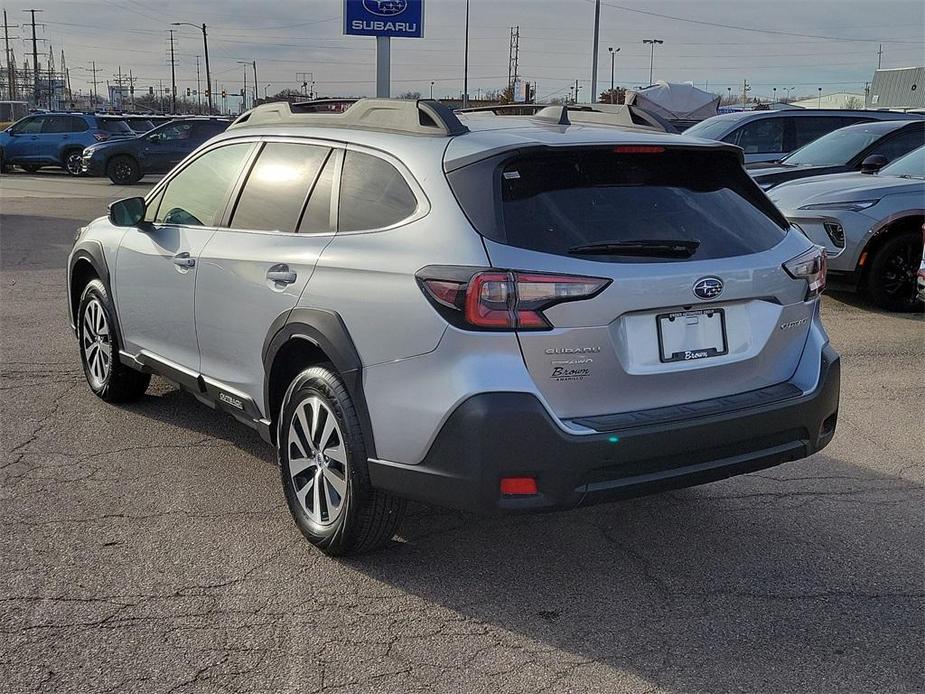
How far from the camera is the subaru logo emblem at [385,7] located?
24.2 metres

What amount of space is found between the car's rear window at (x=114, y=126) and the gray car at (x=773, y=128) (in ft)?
66.5

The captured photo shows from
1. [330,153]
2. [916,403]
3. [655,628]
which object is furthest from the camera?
[916,403]

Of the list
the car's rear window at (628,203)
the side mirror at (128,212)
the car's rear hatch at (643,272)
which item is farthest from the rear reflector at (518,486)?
the side mirror at (128,212)

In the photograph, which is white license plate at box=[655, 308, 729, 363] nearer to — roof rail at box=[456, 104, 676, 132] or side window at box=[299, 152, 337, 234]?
roof rail at box=[456, 104, 676, 132]

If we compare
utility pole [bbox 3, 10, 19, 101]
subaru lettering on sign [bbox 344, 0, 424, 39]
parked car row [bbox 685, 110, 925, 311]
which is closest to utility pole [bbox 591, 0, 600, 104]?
subaru lettering on sign [bbox 344, 0, 424, 39]

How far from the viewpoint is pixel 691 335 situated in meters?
3.51

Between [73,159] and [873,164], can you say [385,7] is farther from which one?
[873,164]

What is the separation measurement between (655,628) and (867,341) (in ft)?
17.3

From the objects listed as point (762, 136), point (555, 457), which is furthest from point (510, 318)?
point (762, 136)

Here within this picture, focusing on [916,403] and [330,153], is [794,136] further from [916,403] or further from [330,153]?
[330,153]

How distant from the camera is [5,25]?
11612 cm

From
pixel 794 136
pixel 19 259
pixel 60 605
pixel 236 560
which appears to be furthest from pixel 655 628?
pixel 794 136

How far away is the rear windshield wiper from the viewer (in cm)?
338

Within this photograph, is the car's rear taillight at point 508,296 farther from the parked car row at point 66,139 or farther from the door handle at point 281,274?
→ the parked car row at point 66,139
